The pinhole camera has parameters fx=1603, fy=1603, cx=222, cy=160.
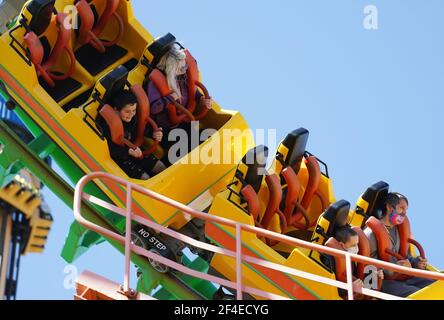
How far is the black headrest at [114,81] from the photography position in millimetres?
11211

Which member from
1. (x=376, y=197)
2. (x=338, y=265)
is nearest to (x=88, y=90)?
(x=376, y=197)

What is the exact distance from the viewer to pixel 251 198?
10758mm

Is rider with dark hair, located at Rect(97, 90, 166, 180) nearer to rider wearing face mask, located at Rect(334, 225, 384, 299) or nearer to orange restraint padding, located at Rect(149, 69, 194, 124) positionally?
orange restraint padding, located at Rect(149, 69, 194, 124)

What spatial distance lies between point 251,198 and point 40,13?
2.18 metres

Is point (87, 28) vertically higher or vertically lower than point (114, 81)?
higher

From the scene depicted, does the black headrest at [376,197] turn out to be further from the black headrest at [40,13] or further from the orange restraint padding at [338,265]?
the black headrest at [40,13]

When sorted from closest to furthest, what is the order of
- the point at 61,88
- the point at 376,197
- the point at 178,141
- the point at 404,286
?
the point at 404,286, the point at 376,197, the point at 178,141, the point at 61,88

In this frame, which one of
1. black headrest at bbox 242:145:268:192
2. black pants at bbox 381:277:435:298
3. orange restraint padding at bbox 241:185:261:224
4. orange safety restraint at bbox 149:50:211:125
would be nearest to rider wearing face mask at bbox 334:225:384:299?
black pants at bbox 381:277:435:298

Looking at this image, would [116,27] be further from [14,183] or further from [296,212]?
[14,183]

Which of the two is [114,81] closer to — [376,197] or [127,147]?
[127,147]

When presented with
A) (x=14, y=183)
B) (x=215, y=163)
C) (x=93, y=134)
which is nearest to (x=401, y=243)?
(x=215, y=163)

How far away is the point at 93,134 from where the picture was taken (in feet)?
36.5

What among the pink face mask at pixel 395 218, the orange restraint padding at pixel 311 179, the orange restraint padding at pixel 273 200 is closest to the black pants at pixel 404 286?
the pink face mask at pixel 395 218

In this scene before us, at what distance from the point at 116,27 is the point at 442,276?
4500mm
